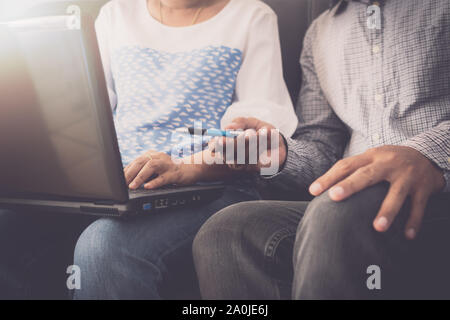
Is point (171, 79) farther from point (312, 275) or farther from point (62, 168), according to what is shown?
point (312, 275)

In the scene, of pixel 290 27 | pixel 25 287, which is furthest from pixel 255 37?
pixel 25 287

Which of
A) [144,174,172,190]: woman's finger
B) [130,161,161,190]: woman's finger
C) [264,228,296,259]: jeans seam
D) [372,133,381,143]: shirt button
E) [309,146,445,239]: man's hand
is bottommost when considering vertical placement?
[372,133,381,143]: shirt button

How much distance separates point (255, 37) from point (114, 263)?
61 centimetres

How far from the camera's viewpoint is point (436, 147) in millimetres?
620

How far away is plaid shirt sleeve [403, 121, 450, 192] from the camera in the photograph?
608 millimetres

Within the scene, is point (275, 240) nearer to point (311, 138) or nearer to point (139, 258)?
point (139, 258)

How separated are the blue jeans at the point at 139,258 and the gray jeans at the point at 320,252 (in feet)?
0.21

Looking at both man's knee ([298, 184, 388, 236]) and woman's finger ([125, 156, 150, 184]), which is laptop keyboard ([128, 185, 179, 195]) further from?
man's knee ([298, 184, 388, 236])

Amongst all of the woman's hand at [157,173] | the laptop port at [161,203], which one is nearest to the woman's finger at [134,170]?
the woman's hand at [157,173]

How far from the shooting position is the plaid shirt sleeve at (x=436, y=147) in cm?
61

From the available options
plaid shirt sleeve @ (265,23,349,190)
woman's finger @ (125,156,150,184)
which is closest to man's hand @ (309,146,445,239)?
plaid shirt sleeve @ (265,23,349,190)

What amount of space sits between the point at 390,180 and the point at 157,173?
39 cm

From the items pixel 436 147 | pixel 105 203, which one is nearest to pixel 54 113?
pixel 105 203

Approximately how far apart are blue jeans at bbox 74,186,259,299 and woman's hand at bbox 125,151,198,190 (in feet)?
0.18
